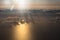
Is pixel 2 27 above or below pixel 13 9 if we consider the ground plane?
below

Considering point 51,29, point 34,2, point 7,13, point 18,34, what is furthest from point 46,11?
point 18,34

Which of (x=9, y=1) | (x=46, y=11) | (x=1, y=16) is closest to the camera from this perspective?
(x=1, y=16)

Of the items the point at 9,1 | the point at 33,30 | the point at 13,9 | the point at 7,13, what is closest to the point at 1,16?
the point at 7,13

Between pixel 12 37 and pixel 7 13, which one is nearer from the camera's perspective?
pixel 12 37

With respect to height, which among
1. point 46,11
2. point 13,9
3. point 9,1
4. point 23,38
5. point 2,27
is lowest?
point 23,38

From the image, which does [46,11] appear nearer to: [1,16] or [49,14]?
[49,14]

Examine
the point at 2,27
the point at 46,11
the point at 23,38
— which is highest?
the point at 46,11

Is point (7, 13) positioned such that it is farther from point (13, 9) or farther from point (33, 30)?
point (33, 30)

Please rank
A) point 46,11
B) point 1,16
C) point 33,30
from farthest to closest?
point 46,11
point 1,16
point 33,30

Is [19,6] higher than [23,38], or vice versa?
[19,6]
